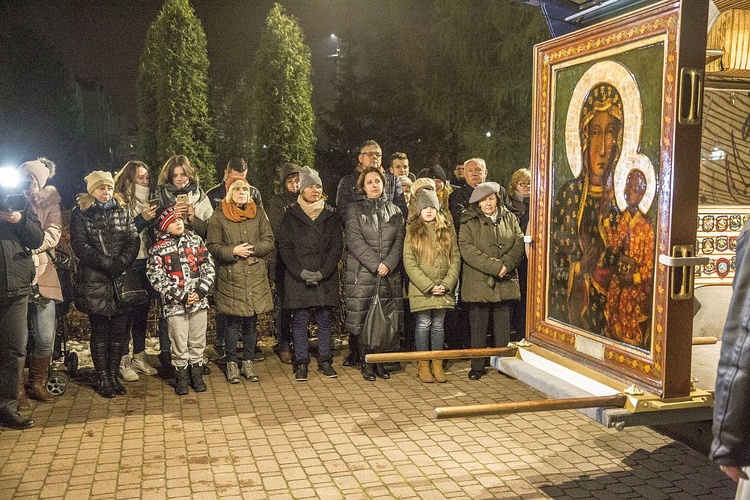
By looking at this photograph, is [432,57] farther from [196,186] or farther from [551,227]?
[551,227]

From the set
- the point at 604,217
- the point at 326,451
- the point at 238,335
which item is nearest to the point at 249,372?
the point at 238,335

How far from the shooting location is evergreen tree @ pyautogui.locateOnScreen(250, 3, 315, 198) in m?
18.9

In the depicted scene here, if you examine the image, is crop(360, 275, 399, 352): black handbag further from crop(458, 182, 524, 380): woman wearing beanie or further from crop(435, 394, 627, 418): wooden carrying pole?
crop(435, 394, 627, 418): wooden carrying pole

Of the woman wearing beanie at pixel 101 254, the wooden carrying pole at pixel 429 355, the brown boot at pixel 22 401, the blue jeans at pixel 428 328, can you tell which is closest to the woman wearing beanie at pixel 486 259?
the blue jeans at pixel 428 328

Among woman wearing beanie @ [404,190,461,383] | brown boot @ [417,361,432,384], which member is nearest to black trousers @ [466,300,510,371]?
woman wearing beanie @ [404,190,461,383]

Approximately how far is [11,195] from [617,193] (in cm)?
456

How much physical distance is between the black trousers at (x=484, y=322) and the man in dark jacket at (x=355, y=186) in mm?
1372

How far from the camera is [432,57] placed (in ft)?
70.6

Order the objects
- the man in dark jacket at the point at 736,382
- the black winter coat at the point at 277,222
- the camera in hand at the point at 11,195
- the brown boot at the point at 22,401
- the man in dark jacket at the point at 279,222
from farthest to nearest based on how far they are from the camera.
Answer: the man in dark jacket at the point at 279,222, the black winter coat at the point at 277,222, the brown boot at the point at 22,401, the camera in hand at the point at 11,195, the man in dark jacket at the point at 736,382

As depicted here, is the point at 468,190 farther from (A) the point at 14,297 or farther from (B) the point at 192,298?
(A) the point at 14,297

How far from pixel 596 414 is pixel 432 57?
18.7 meters

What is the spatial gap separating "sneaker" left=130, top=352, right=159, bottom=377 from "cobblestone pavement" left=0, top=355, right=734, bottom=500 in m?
0.50

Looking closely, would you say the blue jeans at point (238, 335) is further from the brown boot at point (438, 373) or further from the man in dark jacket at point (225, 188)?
the brown boot at point (438, 373)

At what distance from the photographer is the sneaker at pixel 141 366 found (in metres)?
7.82
